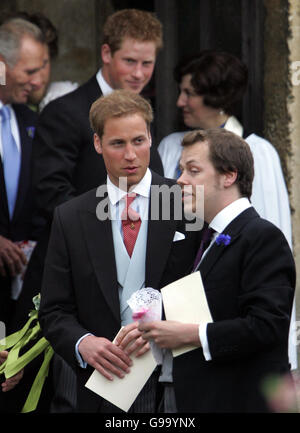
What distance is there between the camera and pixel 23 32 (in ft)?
14.3

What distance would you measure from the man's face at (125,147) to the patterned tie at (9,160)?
1326mm

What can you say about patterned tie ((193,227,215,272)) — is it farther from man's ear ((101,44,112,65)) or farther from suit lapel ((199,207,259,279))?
man's ear ((101,44,112,65))

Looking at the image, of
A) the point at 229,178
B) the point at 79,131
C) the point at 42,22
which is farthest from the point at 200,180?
the point at 42,22

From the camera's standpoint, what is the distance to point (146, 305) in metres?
2.69

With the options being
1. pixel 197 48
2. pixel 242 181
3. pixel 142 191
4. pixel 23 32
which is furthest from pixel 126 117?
pixel 197 48

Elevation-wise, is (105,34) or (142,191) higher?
(105,34)

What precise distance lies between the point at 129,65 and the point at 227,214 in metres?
1.38

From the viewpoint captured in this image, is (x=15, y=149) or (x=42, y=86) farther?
(x=42, y=86)

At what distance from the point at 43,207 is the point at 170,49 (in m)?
1.55

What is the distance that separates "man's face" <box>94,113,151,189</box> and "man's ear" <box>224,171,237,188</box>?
0.32 metres

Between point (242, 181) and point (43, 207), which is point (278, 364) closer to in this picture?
point (242, 181)

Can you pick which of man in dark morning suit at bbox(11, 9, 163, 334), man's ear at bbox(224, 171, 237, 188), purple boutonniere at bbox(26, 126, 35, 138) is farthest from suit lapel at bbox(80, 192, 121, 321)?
purple boutonniere at bbox(26, 126, 35, 138)

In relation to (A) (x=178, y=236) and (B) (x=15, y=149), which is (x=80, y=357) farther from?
(B) (x=15, y=149)

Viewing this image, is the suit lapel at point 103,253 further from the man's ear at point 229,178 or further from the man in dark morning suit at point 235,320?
the man's ear at point 229,178
